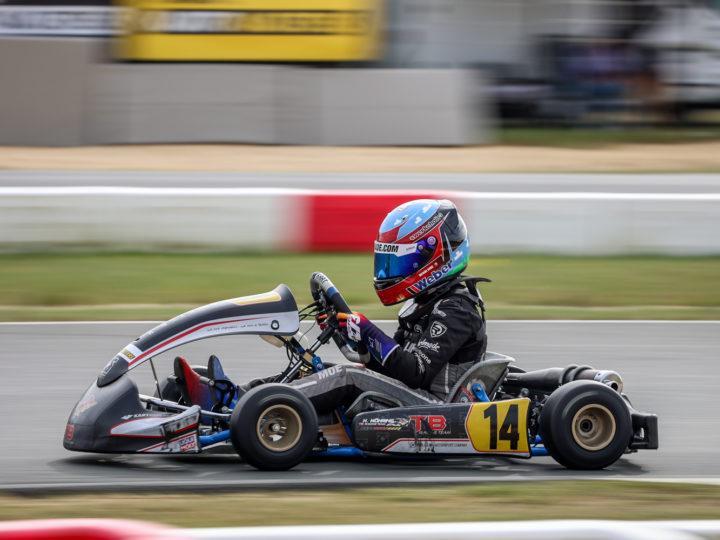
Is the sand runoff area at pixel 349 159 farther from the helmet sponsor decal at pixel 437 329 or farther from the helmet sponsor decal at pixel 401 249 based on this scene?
the helmet sponsor decal at pixel 437 329

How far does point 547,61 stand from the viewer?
2375 cm

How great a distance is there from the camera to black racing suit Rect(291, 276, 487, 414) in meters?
5.23

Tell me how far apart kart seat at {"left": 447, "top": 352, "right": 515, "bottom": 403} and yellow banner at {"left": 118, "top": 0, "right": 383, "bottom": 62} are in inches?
587

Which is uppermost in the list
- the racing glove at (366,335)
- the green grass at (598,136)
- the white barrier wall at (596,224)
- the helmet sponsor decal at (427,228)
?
the green grass at (598,136)

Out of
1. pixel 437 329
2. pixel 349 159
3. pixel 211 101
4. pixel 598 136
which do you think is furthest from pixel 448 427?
pixel 598 136

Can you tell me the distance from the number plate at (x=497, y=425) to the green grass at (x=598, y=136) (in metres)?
17.7

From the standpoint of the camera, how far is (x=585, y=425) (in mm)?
5246

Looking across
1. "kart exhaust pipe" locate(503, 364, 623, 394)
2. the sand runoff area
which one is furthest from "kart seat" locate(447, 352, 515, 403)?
the sand runoff area

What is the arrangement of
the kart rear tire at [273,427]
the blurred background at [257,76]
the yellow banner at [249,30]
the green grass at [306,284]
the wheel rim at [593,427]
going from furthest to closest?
the blurred background at [257,76] < the yellow banner at [249,30] < the green grass at [306,284] < the wheel rim at [593,427] < the kart rear tire at [273,427]

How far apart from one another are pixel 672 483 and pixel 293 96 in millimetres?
15994

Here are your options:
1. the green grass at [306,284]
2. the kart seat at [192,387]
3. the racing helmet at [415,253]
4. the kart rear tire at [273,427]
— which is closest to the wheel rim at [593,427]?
the racing helmet at [415,253]

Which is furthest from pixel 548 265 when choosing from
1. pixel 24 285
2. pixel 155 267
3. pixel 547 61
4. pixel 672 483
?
pixel 547 61

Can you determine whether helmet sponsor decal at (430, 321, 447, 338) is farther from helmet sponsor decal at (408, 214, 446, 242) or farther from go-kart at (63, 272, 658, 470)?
helmet sponsor decal at (408, 214, 446, 242)

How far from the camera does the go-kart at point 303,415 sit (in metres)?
5.00
